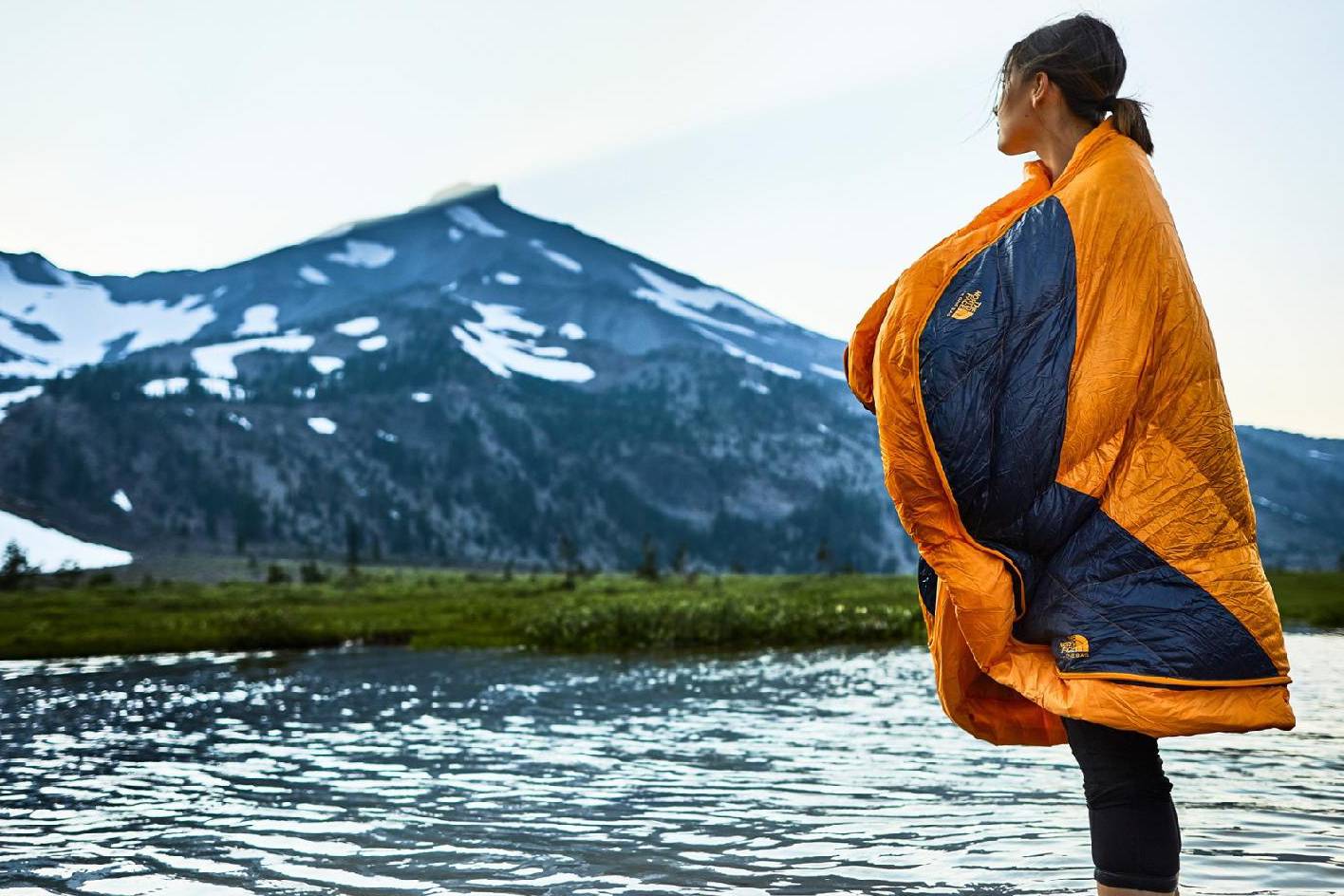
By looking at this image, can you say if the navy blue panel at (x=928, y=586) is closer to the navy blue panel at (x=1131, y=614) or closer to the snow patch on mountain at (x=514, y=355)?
the navy blue panel at (x=1131, y=614)

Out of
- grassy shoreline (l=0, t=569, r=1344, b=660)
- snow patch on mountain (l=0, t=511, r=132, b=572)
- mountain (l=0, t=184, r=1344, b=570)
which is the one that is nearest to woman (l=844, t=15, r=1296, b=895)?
grassy shoreline (l=0, t=569, r=1344, b=660)

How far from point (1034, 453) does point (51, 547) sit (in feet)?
320

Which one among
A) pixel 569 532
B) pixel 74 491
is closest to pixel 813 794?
pixel 74 491

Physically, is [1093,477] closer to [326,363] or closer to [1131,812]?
[1131,812]

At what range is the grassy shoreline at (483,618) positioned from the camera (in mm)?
26734

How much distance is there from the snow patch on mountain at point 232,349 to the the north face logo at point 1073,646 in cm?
15756

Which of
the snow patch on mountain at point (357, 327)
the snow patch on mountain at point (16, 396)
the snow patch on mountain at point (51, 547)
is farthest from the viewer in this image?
the snow patch on mountain at point (357, 327)

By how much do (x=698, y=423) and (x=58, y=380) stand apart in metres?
75.7

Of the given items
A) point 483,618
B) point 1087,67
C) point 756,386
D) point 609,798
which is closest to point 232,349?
point 756,386

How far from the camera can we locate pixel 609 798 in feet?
26.9

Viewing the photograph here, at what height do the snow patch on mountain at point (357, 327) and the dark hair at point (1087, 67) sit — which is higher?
the snow patch on mountain at point (357, 327)

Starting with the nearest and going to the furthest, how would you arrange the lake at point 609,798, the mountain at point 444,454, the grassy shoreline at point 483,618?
the lake at point 609,798 < the grassy shoreline at point 483,618 < the mountain at point 444,454

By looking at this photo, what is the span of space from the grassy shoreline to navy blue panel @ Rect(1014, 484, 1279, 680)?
2309 cm

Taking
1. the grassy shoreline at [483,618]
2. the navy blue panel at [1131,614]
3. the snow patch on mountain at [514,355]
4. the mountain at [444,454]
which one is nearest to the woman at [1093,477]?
the navy blue panel at [1131,614]
